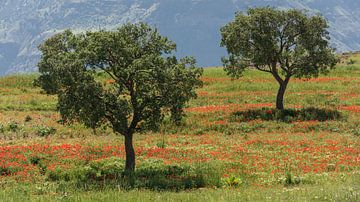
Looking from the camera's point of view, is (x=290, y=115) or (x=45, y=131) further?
(x=290, y=115)

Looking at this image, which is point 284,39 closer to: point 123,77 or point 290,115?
point 290,115

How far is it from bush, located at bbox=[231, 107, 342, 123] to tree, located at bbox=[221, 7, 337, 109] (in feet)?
6.77

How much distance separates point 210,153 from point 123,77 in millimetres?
9518

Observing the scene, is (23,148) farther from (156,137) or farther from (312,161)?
(312,161)

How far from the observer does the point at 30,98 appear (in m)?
61.3

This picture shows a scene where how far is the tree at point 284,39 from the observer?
4672 cm

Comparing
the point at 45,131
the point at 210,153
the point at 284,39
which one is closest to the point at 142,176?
the point at 210,153

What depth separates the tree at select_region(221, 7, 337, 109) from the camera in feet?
153

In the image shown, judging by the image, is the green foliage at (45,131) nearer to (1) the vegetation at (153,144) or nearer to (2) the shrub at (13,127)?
(1) the vegetation at (153,144)

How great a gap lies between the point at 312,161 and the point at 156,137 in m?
15.5

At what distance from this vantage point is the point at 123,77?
75.8ft

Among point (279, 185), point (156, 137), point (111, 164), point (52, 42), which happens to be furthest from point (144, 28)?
point (52, 42)

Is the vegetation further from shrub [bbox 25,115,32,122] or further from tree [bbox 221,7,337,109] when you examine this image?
tree [bbox 221,7,337,109]

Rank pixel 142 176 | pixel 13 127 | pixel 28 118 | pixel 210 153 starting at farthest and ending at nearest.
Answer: pixel 28 118 → pixel 13 127 → pixel 210 153 → pixel 142 176
